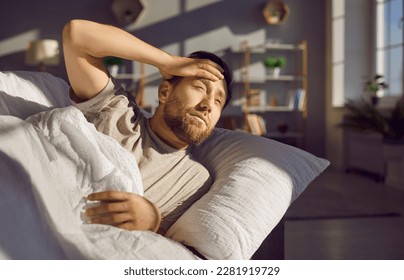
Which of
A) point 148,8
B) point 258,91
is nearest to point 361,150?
point 258,91

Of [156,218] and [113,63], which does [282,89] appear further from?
[156,218]

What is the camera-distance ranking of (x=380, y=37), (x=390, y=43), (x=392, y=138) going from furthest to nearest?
1. (x=380, y=37)
2. (x=390, y=43)
3. (x=392, y=138)

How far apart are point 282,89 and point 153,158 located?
16.5ft

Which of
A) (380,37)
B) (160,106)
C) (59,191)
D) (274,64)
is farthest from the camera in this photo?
(274,64)

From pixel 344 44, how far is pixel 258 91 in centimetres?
105

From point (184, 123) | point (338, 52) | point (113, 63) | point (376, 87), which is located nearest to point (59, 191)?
point (184, 123)

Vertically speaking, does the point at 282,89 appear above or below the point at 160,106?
below

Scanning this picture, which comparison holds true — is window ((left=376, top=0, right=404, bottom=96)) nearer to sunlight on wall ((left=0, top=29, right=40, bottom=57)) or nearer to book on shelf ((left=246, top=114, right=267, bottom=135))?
book on shelf ((left=246, top=114, right=267, bottom=135))

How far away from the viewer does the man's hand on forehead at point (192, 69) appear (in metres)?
1.10

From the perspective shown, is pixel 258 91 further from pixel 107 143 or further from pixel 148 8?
pixel 107 143

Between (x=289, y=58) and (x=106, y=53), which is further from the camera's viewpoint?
(x=289, y=58)

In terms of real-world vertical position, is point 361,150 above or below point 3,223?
below

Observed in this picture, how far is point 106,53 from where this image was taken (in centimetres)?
109
